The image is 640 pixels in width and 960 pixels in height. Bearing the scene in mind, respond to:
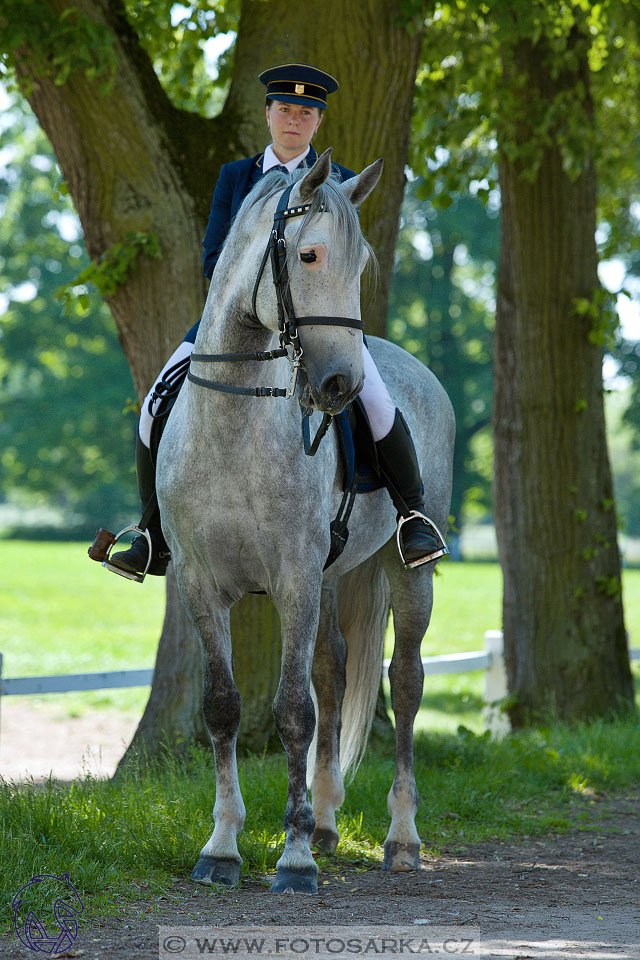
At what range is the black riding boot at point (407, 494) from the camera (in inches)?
209

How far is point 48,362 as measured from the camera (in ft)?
129

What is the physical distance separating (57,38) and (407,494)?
144 inches

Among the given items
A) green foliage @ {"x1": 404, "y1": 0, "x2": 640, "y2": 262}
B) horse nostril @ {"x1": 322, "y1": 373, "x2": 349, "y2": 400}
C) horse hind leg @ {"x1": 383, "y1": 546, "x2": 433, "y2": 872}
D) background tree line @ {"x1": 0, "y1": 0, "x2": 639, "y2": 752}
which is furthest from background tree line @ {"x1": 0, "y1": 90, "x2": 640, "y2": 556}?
horse nostril @ {"x1": 322, "y1": 373, "x2": 349, "y2": 400}

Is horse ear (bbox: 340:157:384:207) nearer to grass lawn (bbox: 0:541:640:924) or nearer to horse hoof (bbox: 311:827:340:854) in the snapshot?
grass lawn (bbox: 0:541:640:924)

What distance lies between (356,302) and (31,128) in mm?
39959

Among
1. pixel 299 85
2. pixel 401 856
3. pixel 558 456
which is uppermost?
pixel 299 85

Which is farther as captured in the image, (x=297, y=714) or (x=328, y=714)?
(x=328, y=714)

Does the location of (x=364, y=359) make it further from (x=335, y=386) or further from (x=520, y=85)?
(x=520, y=85)

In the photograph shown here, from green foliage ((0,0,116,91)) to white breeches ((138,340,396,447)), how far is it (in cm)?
236

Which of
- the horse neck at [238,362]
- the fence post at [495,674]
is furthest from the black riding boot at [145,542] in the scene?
the fence post at [495,674]

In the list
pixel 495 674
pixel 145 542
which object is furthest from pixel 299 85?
pixel 495 674

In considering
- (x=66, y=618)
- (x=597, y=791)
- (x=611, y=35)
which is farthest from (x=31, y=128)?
(x=597, y=791)

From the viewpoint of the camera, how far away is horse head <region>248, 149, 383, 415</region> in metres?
3.90

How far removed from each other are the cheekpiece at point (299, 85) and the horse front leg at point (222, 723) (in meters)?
2.37
